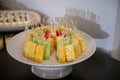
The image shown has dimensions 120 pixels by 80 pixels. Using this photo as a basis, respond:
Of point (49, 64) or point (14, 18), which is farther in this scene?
Answer: point (14, 18)

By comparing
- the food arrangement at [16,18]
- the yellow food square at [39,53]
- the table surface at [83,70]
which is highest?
the yellow food square at [39,53]

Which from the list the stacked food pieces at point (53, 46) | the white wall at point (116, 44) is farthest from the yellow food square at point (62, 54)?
the white wall at point (116, 44)

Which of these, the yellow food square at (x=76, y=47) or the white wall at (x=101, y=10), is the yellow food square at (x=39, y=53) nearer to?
the yellow food square at (x=76, y=47)

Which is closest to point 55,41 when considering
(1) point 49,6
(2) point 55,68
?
(2) point 55,68

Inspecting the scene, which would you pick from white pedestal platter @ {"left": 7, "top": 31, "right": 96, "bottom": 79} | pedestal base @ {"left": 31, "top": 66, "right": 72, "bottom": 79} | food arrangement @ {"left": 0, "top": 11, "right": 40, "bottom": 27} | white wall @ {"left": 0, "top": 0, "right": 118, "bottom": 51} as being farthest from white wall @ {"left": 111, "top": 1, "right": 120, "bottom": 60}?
food arrangement @ {"left": 0, "top": 11, "right": 40, "bottom": 27}

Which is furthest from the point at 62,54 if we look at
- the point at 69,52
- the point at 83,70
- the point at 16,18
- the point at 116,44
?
the point at 16,18

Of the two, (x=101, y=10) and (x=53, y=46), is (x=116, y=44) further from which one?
(x=53, y=46)

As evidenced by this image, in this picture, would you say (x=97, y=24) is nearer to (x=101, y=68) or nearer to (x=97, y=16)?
(x=97, y=16)
